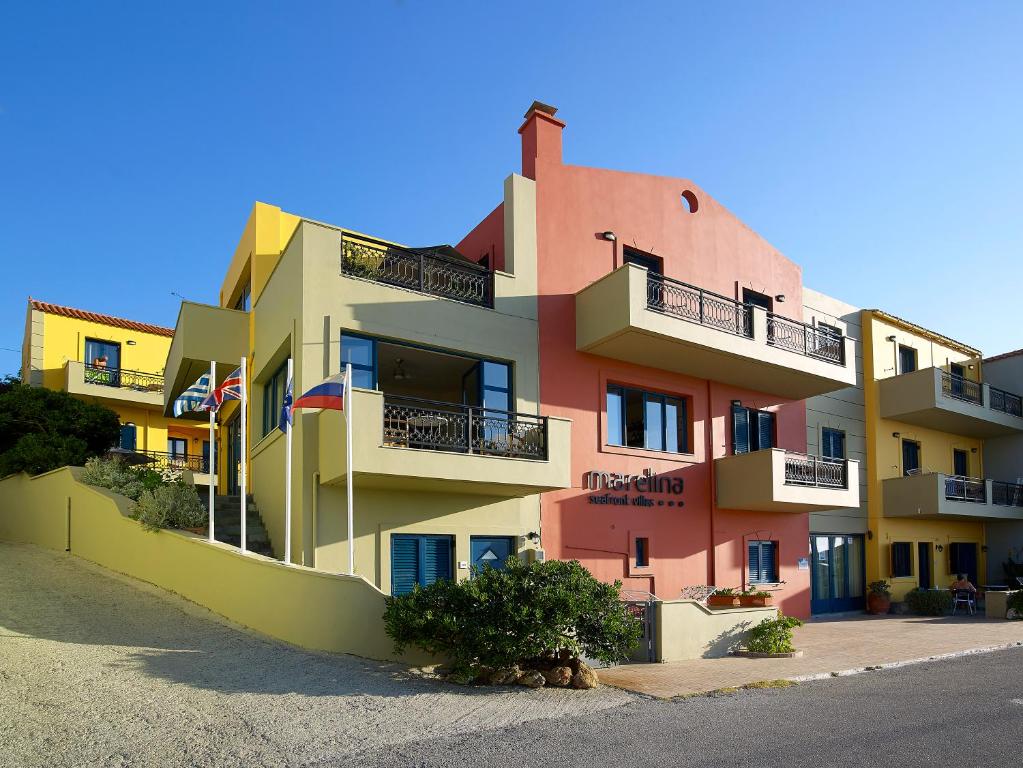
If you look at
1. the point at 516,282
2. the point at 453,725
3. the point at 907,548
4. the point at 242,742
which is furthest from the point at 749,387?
the point at 242,742

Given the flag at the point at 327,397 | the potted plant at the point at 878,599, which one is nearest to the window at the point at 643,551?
the flag at the point at 327,397

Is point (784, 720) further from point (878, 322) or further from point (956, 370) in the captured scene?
point (956, 370)

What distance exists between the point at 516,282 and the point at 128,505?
30.2ft

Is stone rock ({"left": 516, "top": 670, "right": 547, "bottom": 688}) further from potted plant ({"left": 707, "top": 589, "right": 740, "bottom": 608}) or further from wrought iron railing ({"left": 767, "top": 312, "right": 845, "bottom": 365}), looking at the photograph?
wrought iron railing ({"left": 767, "top": 312, "right": 845, "bottom": 365})

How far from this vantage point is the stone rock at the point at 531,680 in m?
→ 10.6

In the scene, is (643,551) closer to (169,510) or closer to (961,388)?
(169,510)

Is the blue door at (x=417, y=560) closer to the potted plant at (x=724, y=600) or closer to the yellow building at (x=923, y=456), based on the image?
the potted plant at (x=724, y=600)

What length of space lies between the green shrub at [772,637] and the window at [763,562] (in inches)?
237

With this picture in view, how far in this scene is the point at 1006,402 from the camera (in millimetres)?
29812

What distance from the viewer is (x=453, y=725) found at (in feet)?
28.1

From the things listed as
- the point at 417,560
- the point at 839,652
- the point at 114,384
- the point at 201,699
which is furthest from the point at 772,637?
the point at 114,384

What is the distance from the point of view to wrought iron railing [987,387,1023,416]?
29266 mm

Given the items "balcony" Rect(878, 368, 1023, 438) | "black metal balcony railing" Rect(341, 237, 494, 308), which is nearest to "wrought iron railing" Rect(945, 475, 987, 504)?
"balcony" Rect(878, 368, 1023, 438)

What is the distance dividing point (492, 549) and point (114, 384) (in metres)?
20.4
